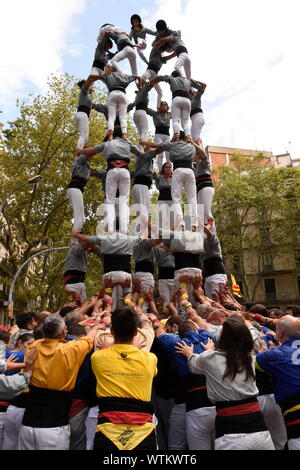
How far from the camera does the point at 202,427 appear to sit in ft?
13.4

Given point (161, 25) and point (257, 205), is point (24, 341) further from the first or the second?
point (257, 205)

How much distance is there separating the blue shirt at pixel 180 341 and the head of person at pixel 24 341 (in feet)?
4.73

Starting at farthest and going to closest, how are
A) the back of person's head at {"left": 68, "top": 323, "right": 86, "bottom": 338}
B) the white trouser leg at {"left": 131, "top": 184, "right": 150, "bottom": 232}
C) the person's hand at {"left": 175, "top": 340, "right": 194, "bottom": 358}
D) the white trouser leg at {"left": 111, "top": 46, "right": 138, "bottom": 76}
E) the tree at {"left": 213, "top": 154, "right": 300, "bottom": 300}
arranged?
the tree at {"left": 213, "top": 154, "right": 300, "bottom": 300}
the white trouser leg at {"left": 111, "top": 46, "right": 138, "bottom": 76}
the white trouser leg at {"left": 131, "top": 184, "right": 150, "bottom": 232}
the back of person's head at {"left": 68, "top": 323, "right": 86, "bottom": 338}
the person's hand at {"left": 175, "top": 340, "right": 194, "bottom": 358}

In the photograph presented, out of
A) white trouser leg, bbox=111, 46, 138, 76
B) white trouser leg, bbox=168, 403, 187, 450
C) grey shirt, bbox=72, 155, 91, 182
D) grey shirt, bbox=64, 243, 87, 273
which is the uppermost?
white trouser leg, bbox=111, 46, 138, 76

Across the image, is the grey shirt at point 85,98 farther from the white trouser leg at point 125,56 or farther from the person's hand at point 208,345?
the person's hand at point 208,345

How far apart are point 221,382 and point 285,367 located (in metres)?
0.58

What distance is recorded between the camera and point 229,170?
29.5 m

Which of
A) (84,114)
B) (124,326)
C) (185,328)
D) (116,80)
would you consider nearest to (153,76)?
(116,80)

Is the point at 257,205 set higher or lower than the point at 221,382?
higher

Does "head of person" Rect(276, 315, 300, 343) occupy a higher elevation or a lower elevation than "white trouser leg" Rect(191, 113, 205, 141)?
lower

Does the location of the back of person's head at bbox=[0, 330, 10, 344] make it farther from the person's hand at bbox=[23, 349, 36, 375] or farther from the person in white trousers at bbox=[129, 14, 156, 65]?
the person in white trousers at bbox=[129, 14, 156, 65]

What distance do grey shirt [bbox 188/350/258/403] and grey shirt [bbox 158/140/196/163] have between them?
25.2 ft

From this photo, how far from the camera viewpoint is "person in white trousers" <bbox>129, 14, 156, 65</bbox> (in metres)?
13.4

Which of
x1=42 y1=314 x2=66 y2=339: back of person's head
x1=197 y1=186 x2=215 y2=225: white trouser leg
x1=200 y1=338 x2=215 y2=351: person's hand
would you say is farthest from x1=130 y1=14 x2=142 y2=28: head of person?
x1=42 y1=314 x2=66 y2=339: back of person's head
